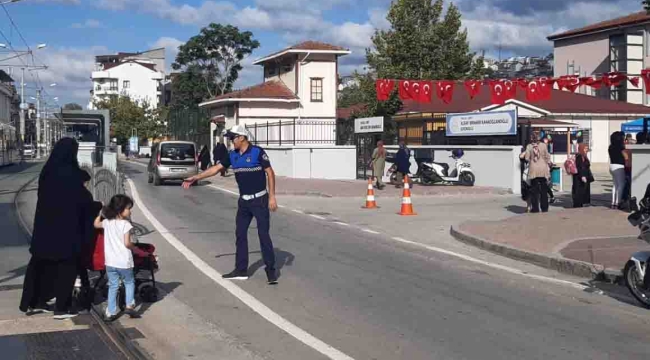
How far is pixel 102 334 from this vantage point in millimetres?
7445

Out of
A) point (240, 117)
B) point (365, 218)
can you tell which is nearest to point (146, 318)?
point (365, 218)

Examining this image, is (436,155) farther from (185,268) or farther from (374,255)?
A: (185,268)

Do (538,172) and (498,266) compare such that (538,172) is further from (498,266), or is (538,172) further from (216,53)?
(216,53)

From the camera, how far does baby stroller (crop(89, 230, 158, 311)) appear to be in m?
8.24

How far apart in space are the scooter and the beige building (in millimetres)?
30374

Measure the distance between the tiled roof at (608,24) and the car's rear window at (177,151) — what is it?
39.8 m

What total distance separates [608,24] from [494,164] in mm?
43382

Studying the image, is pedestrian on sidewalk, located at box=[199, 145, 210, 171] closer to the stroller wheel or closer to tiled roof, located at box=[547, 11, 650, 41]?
the stroller wheel

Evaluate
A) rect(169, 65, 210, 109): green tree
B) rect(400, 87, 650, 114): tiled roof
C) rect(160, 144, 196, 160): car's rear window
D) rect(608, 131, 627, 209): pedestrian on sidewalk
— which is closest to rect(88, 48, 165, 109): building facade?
rect(169, 65, 210, 109): green tree

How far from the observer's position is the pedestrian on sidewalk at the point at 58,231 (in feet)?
25.8

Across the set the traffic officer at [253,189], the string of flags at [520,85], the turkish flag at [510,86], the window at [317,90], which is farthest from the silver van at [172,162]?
the traffic officer at [253,189]

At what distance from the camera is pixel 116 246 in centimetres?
791

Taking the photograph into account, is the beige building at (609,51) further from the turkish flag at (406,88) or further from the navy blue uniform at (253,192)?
the navy blue uniform at (253,192)

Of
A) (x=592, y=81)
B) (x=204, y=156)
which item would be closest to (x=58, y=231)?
(x=592, y=81)
